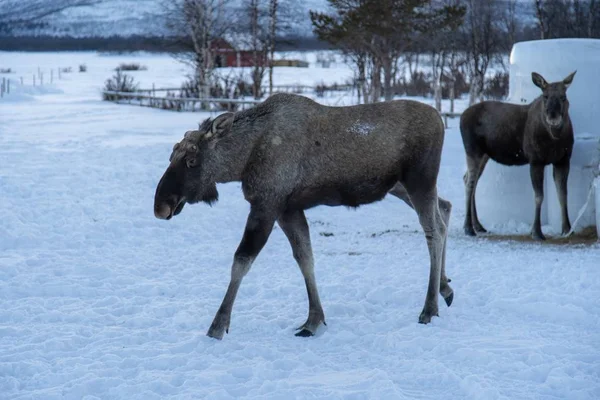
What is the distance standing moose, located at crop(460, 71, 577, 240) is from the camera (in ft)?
33.6

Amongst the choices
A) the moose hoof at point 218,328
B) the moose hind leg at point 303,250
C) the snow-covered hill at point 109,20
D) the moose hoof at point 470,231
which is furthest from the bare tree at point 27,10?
the moose hoof at point 218,328

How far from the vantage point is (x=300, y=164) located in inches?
249

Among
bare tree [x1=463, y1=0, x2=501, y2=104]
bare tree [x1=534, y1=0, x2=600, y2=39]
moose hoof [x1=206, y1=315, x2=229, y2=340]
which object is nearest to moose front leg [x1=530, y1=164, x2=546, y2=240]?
moose hoof [x1=206, y1=315, x2=229, y2=340]

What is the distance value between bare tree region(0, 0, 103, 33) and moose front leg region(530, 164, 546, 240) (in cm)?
11692

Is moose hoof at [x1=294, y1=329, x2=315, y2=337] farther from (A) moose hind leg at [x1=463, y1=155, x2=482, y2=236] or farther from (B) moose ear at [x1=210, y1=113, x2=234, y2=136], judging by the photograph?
(A) moose hind leg at [x1=463, y1=155, x2=482, y2=236]

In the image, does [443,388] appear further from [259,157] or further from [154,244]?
[154,244]

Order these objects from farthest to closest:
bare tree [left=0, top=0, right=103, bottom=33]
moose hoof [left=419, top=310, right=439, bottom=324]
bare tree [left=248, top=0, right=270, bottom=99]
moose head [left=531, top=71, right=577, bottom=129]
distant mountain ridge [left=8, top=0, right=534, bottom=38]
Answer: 1. distant mountain ridge [left=8, top=0, right=534, bottom=38]
2. bare tree [left=0, top=0, right=103, bottom=33]
3. bare tree [left=248, top=0, right=270, bottom=99]
4. moose head [left=531, top=71, right=577, bottom=129]
5. moose hoof [left=419, top=310, right=439, bottom=324]

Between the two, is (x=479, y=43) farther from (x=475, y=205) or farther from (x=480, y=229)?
(x=480, y=229)

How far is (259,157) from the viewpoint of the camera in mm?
6305

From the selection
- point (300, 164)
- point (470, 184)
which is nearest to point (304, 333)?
point (300, 164)

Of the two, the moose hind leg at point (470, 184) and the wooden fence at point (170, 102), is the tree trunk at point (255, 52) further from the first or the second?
the moose hind leg at point (470, 184)

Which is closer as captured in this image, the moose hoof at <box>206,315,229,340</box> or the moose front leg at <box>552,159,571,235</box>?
the moose hoof at <box>206,315,229,340</box>

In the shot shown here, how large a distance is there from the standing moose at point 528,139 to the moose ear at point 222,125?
5060 mm

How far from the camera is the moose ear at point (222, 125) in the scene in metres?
6.41
